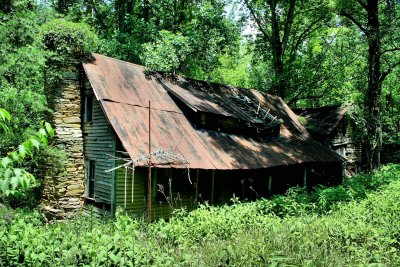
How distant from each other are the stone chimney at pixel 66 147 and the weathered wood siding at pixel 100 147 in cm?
38

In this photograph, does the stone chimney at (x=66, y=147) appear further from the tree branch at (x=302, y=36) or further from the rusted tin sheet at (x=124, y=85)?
the tree branch at (x=302, y=36)

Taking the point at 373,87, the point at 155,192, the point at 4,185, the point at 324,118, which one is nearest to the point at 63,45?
the point at 155,192

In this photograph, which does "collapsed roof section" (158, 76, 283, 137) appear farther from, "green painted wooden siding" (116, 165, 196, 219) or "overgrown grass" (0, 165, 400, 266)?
"overgrown grass" (0, 165, 400, 266)

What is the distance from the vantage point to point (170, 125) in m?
14.3

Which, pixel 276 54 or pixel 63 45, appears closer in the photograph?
pixel 63 45

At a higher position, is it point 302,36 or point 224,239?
point 302,36

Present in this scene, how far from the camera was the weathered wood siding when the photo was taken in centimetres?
1334

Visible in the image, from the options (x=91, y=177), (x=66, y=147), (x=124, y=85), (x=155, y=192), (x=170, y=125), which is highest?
(x=124, y=85)

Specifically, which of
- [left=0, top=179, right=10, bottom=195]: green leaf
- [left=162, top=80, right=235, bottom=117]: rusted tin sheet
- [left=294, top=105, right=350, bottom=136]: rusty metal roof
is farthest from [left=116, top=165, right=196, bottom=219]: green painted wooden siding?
[left=294, top=105, right=350, bottom=136]: rusty metal roof

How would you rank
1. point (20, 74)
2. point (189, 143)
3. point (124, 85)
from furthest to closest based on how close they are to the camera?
1. point (124, 85)
2. point (20, 74)
3. point (189, 143)

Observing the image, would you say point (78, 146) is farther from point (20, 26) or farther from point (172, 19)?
point (172, 19)

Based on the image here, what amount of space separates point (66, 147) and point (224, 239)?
29.2 ft

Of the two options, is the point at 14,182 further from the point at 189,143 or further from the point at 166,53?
the point at 166,53

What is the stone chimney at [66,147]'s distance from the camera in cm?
1421
